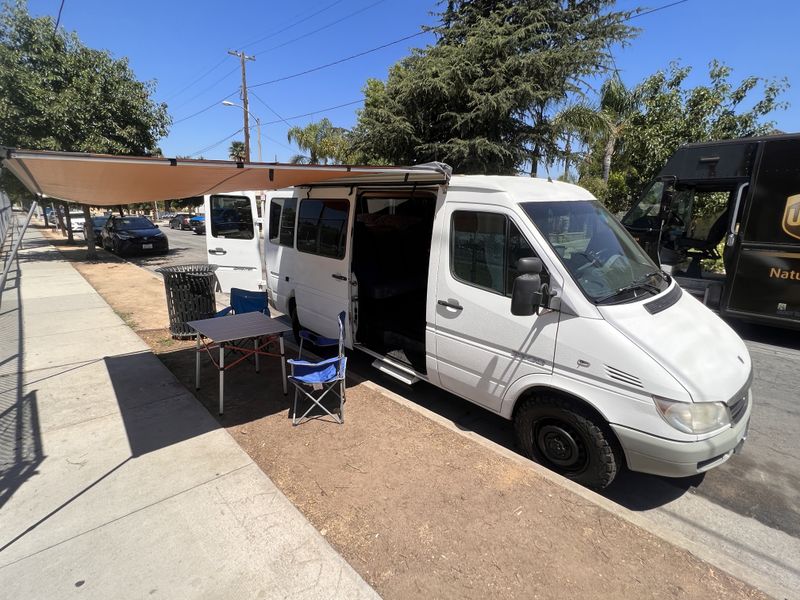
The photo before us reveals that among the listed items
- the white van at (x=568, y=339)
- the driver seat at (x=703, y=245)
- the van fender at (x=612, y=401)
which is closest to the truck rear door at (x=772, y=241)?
the driver seat at (x=703, y=245)

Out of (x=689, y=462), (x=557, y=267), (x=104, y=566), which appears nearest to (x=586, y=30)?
(x=557, y=267)

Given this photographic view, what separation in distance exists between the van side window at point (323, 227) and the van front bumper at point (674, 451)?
3340 mm

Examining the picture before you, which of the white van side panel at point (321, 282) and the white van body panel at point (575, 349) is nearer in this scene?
the white van body panel at point (575, 349)

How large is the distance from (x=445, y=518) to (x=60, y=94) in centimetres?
1612

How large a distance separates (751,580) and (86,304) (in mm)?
10291

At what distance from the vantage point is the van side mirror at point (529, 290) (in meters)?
2.75

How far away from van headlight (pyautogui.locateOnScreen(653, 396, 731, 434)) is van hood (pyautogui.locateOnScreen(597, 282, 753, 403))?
0.05 metres

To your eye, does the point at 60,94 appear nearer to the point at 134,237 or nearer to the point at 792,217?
the point at 134,237

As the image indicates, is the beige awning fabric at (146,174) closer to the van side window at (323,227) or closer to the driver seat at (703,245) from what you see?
the van side window at (323,227)

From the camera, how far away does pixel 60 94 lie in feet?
40.5

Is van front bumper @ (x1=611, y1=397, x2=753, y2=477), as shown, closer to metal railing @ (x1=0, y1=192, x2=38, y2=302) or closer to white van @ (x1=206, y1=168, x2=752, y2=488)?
white van @ (x1=206, y1=168, x2=752, y2=488)

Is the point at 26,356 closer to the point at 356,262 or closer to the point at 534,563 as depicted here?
the point at 356,262

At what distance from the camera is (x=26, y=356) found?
5391mm

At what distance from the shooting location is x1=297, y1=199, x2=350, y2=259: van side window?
485cm
